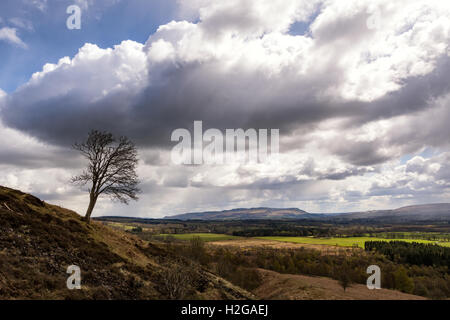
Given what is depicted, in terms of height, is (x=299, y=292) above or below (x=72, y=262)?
below

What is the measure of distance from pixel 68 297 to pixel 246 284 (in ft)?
159

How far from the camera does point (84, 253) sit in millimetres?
25312

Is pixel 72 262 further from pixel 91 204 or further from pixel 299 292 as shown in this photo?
pixel 299 292

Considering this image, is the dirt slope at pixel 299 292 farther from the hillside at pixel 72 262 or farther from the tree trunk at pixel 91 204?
the tree trunk at pixel 91 204

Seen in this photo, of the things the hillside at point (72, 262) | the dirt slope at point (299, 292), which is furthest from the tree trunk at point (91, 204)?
the dirt slope at point (299, 292)

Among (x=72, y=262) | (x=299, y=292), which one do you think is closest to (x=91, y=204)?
(x=72, y=262)

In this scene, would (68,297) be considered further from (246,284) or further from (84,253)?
(246,284)

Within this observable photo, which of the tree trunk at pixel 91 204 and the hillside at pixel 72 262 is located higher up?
the tree trunk at pixel 91 204

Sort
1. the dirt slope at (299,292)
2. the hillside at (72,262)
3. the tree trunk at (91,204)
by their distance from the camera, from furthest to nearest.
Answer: the dirt slope at (299,292)
the tree trunk at (91,204)
the hillside at (72,262)

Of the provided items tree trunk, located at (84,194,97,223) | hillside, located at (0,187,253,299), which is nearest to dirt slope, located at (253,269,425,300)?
hillside, located at (0,187,253,299)

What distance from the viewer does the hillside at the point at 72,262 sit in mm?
17016

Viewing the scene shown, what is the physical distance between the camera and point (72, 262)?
73.8ft
